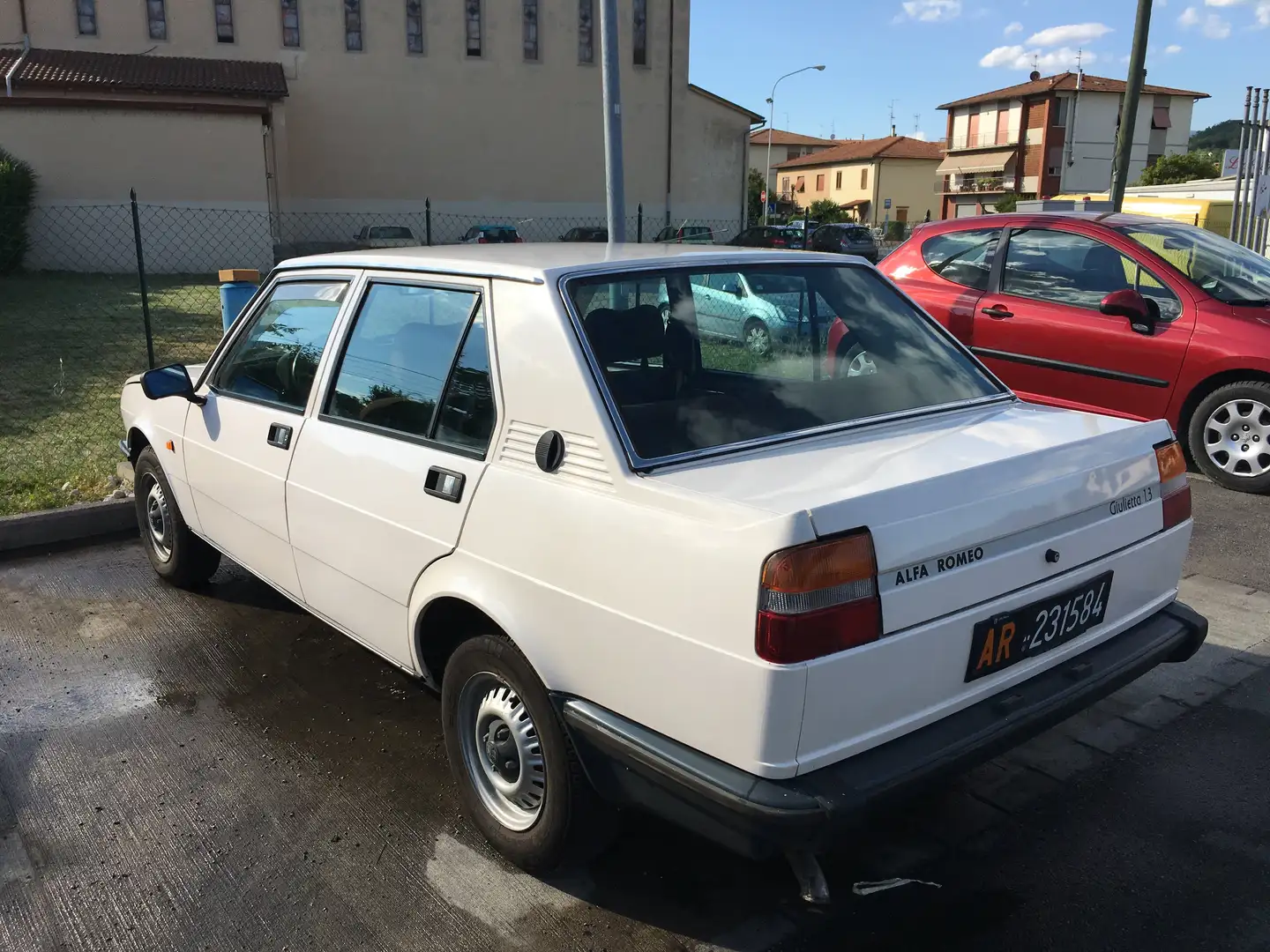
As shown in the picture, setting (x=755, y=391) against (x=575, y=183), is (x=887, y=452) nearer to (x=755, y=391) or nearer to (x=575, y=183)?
(x=755, y=391)

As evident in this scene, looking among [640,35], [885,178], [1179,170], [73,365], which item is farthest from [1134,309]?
[885,178]

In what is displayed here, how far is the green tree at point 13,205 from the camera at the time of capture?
2391 cm

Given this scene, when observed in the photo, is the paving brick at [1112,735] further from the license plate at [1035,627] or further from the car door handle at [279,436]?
the car door handle at [279,436]

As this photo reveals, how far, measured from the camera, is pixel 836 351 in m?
3.34

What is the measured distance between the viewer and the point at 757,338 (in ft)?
11.4

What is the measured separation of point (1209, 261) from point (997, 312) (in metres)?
1.45

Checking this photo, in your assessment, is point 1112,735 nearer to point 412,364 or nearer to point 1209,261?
point 412,364

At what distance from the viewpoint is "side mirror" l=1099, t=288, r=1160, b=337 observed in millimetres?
6363

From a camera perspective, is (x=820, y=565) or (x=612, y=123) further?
(x=612, y=123)

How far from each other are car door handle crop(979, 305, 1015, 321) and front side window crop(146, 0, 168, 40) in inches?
1435

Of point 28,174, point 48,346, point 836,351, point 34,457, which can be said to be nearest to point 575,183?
point 28,174

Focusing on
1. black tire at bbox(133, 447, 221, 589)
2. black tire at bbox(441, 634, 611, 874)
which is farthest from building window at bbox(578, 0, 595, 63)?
black tire at bbox(441, 634, 611, 874)

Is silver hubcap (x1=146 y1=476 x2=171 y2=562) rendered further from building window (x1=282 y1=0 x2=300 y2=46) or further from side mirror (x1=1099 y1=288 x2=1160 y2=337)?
building window (x1=282 y1=0 x2=300 y2=46)

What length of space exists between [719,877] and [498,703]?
80 centimetres
